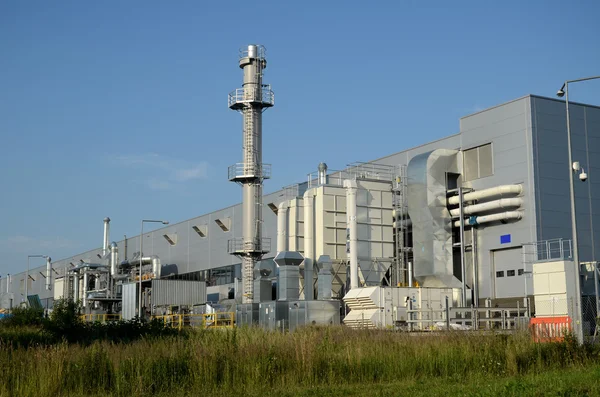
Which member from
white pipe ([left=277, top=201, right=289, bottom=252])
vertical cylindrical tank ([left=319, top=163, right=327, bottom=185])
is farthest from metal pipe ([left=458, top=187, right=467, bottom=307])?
white pipe ([left=277, top=201, right=289, bottom=252])

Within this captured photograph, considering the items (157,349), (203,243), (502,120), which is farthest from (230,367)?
(203,243)

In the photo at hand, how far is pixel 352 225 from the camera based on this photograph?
1708 inches

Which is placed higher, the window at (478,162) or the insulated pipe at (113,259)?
the window at (478,162)

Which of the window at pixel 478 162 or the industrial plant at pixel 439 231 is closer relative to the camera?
the industrial plant at pixel 439 231

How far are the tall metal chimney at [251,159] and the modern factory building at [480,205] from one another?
5.79ft

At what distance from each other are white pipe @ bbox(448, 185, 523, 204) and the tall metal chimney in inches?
557

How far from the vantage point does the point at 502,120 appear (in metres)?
38.7

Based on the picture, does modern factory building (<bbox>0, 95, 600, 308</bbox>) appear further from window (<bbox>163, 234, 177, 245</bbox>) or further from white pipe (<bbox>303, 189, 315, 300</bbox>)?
window (<bbox>163, 234, 177, 245</bbox>)

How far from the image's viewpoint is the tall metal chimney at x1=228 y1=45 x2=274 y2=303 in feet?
159

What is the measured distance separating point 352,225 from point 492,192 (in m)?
8.90

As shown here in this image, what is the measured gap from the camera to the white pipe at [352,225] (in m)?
42.7

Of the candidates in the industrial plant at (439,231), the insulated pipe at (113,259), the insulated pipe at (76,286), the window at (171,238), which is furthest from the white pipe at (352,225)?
the insulated pipe at (76,286)

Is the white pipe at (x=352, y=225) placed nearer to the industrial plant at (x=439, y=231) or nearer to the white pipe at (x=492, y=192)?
the industrial plant at (x=439, y=231)

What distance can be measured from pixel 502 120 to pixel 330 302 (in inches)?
536
